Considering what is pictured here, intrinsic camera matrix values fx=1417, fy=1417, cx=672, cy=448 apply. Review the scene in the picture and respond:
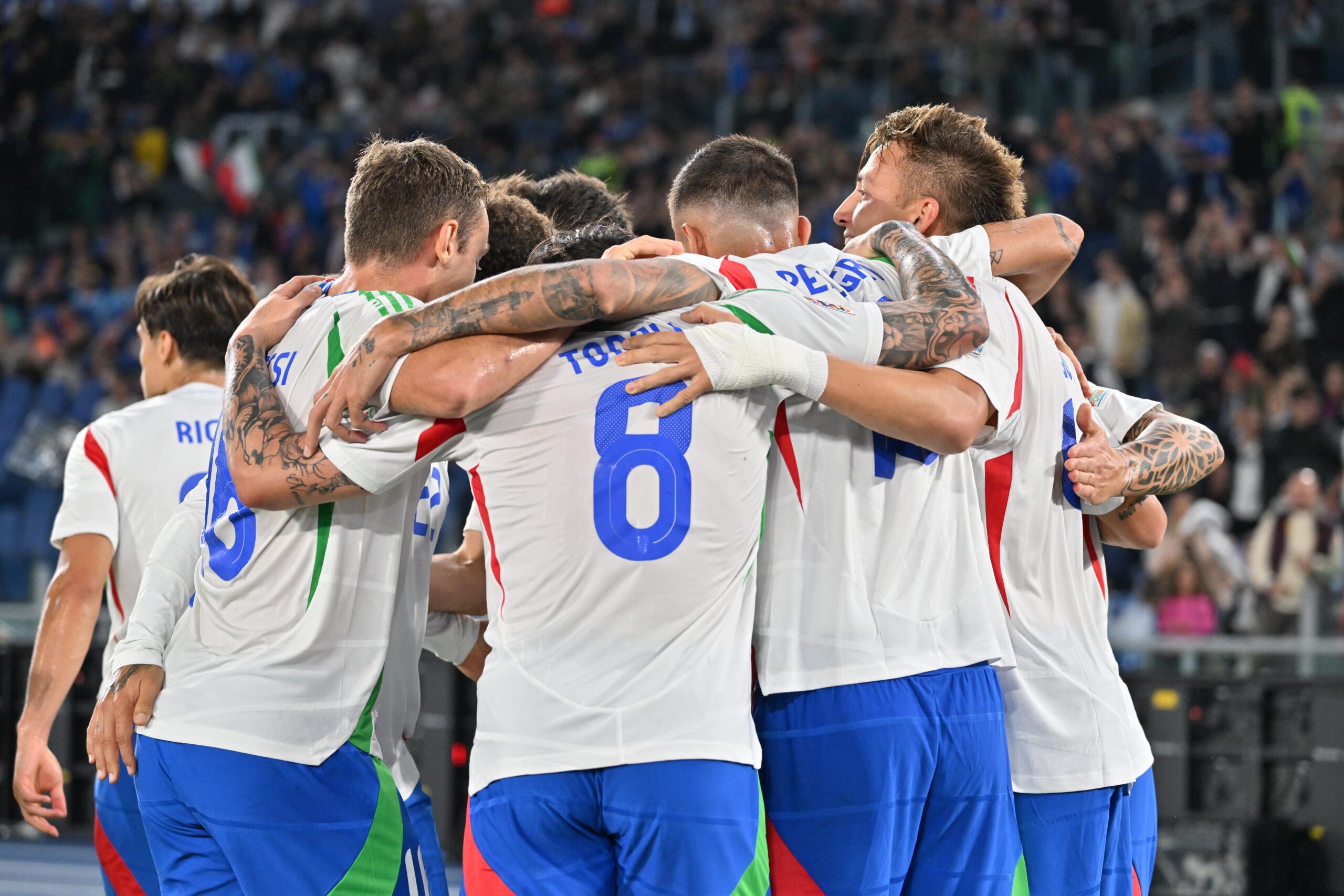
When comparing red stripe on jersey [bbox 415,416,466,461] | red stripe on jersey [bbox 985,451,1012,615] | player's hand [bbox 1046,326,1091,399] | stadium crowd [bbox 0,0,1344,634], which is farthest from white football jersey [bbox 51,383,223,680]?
stadium crowd [bbox 0,0,1344,634]

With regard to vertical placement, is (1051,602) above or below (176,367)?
below

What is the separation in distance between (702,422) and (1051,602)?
1.18m

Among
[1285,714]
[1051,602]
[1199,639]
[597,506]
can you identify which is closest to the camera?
[597,506]

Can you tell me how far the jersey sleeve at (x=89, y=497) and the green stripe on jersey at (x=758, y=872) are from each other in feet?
Result: 7.93

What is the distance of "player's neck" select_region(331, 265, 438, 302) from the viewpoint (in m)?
3.41

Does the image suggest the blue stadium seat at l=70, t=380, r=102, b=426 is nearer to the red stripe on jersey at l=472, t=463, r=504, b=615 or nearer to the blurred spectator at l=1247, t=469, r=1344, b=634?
the blurred spectator at l=1247, t=469, r=1344, b=634

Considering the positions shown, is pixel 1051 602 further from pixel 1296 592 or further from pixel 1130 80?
pixel 1130 80

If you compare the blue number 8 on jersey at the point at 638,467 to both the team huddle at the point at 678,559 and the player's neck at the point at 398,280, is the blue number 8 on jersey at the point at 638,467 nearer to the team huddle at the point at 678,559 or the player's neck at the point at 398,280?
the team huddle at the point at 678,559

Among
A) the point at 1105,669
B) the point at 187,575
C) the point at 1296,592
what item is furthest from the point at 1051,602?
the point at 1296,592

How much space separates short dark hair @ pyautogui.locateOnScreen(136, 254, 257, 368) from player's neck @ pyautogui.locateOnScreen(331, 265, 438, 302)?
3.82ft

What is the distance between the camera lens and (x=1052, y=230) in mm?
3738

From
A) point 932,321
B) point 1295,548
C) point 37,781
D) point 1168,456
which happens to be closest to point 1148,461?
point 1168,456

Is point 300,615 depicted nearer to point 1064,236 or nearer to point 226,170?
point 1064,236

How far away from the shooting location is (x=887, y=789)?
119 inches
